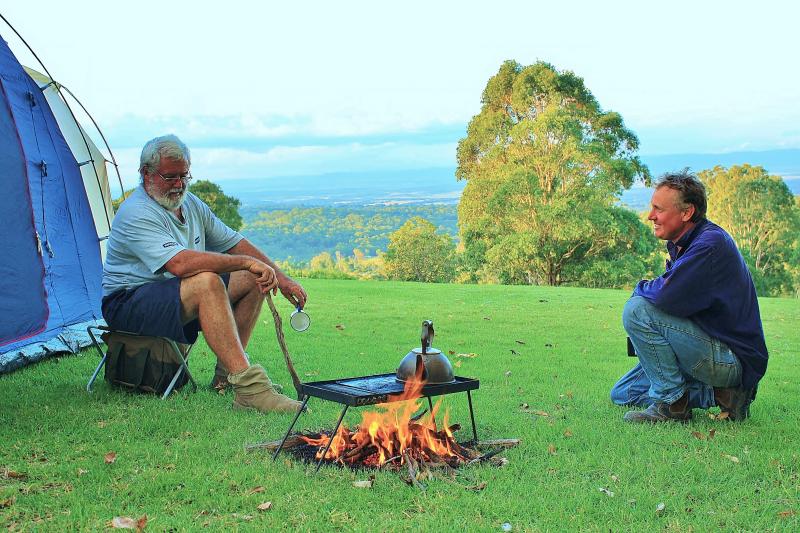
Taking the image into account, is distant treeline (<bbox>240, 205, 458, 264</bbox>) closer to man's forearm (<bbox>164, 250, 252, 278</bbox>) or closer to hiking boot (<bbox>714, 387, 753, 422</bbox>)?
man's forearm (<bbox>164, 250, 252, 278</bbox>)

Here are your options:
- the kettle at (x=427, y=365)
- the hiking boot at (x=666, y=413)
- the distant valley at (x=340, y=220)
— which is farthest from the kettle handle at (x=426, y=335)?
the distant valley at (x=340, y=220)

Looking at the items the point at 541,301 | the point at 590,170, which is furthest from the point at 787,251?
the point at 541,301

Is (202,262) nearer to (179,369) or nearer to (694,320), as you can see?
(179,369)

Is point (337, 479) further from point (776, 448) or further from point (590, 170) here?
point (590, 170)

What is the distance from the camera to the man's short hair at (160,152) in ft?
16.1

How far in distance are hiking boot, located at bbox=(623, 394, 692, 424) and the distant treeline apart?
1116 inches

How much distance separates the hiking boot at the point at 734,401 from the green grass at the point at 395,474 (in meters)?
0.08

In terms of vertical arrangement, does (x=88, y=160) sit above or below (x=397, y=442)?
above

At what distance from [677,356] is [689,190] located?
3.00 ft

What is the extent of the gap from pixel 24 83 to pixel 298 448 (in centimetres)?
450

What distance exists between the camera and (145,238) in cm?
485

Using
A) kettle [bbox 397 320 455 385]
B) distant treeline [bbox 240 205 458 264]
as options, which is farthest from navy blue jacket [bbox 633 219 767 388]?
distant treeline [bbox 240 205 458 264]

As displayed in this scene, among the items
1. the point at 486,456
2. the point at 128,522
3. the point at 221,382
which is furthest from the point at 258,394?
the point at 128,522

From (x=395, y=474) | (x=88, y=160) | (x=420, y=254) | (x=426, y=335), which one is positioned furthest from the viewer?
(x=420, y=254)
